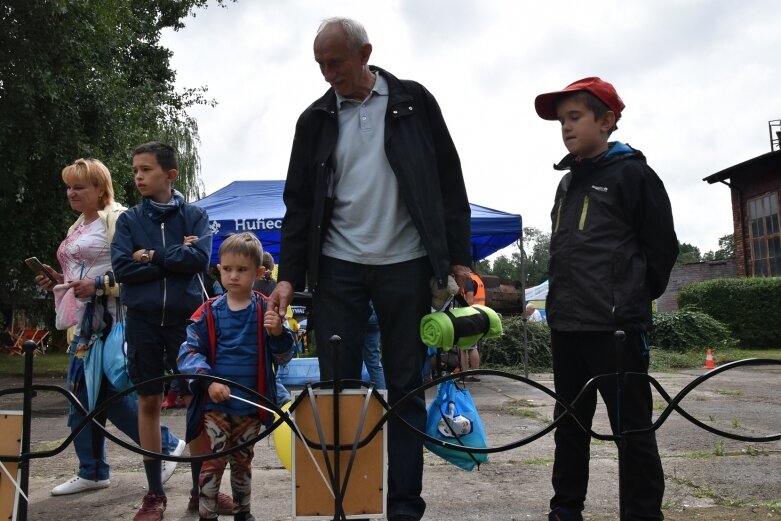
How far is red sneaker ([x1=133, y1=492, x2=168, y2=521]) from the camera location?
3332 millimetres

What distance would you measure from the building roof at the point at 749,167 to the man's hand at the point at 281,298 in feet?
79.7

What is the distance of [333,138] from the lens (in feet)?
10.1

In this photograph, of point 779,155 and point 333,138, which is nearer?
point 333,138

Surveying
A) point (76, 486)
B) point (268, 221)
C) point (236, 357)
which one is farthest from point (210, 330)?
point (268, 221)

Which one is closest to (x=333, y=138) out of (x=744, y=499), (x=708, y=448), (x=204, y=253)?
(x=204, y=253)

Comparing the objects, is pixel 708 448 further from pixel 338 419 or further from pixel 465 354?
pixel 465 354

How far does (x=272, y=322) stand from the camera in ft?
9.81

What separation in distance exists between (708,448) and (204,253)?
3.49 meters

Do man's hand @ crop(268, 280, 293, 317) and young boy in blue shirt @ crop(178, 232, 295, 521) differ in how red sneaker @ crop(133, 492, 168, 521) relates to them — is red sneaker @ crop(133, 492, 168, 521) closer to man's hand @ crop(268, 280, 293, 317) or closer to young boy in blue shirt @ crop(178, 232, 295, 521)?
young boy in blue shirt @ crop(178, 232, 295, 521)

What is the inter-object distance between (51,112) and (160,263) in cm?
1010

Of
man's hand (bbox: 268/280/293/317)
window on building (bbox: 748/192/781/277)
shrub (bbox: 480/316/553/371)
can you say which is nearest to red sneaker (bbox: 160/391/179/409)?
man's hand (bbox: 268/280/293/317)

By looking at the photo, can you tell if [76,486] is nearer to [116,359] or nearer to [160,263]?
[116,359]

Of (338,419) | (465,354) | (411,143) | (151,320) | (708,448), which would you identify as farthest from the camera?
(465,354)

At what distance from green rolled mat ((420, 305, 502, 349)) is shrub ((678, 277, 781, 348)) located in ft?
62.2
